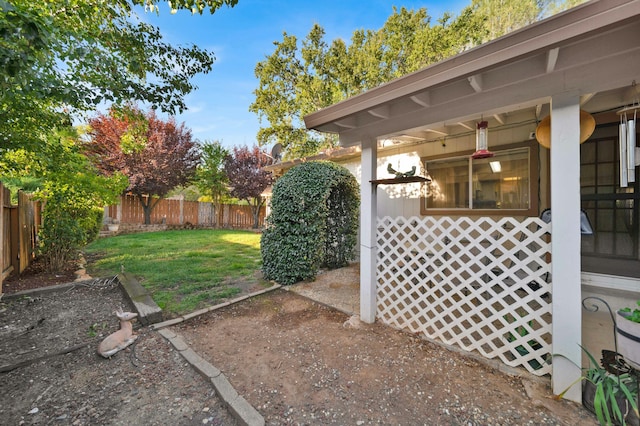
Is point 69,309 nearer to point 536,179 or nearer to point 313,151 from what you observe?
point 536,179

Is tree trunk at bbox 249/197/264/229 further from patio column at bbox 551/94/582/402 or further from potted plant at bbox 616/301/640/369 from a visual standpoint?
potted plant at bbox 616/301/640/369

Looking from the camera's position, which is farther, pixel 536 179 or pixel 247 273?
pixel 247 273

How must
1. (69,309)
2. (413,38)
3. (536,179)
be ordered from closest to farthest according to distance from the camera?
(69,309)
(536,179)
(413,38)

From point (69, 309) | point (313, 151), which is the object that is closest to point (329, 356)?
point (69, 309)

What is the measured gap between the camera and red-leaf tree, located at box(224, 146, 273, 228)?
16141mm

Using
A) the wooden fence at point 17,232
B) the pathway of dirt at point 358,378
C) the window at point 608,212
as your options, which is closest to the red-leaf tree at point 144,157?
the wooden fence at point 17,232

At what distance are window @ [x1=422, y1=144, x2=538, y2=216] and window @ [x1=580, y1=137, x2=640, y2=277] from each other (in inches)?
25.8

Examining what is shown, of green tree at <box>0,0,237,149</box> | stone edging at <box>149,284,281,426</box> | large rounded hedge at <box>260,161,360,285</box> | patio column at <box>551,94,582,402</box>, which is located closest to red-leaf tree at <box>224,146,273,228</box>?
green tree at <box>0,0,237,149</box>

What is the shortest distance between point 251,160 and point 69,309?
1410 cm

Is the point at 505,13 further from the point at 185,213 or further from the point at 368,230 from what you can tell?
the point at 185,213

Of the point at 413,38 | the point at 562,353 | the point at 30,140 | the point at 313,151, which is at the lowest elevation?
the point at 562,353

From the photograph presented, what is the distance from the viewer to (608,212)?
3.23m

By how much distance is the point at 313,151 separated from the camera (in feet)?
54.5

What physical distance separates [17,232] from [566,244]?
802 centimetres
